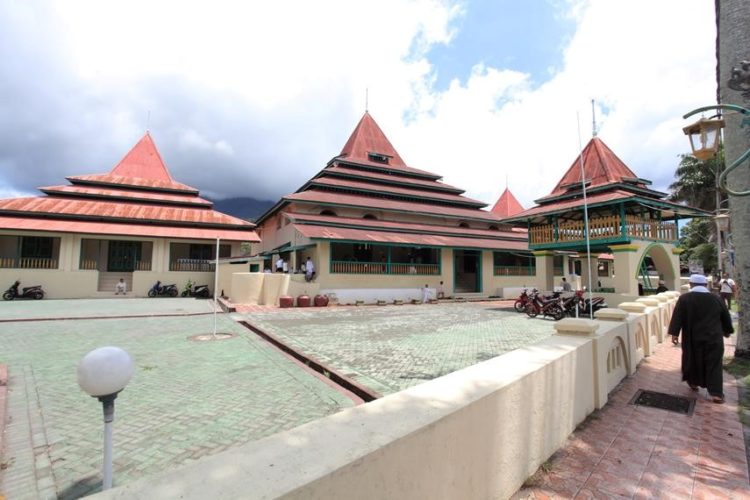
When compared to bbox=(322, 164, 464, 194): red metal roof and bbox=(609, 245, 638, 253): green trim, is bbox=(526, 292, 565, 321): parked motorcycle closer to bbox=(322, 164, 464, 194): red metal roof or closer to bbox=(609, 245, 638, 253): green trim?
bbox=(609, 245, 638, 253): green trim

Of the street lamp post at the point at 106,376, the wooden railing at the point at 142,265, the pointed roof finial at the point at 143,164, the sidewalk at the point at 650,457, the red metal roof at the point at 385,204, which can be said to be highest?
the pointed roof finial at the point at 143,164

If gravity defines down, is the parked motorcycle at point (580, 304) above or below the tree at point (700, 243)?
below

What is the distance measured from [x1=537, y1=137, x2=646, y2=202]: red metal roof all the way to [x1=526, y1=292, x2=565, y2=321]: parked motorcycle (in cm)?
731

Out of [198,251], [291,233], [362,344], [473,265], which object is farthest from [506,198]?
[362,344]

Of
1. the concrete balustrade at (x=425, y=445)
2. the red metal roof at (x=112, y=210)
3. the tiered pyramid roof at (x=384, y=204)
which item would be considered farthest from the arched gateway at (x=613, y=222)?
the red metal roof at (x=112, y=210)

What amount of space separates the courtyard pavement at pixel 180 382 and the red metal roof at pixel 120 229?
30.0 ft

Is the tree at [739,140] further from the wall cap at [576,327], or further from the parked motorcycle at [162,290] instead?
the parked motorcycle at [162,290]

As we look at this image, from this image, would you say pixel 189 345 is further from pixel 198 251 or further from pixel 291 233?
pixel 198 251

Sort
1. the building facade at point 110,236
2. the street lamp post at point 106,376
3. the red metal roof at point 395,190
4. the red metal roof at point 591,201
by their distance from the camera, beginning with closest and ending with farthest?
the street lamp post at point 106,376
the red metal roof at point 591,201
the building facade at point 110,236
the red metal roof at point 395,190

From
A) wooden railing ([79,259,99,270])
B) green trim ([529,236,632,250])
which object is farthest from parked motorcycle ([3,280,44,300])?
green trim ([529,236,632,250])

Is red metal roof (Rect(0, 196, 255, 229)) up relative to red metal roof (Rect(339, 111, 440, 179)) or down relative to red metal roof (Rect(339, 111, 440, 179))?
down

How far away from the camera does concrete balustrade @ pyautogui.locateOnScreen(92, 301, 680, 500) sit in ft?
4.27

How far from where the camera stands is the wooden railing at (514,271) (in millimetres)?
23109

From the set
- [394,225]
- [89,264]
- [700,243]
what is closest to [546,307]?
[394,225]
